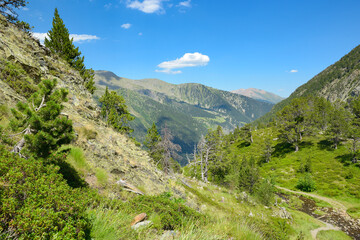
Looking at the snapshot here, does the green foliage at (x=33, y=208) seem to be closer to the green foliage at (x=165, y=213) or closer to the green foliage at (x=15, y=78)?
the green foliage at (x=165, y=213)

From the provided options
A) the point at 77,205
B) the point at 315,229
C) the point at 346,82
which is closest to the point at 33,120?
the point at 77,205

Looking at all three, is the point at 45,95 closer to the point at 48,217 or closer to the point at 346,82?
the point at 48,217

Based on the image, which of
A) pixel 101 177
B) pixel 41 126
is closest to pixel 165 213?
pixel 101 177

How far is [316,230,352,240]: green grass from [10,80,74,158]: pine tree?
123 feet

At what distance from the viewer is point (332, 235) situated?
29344mm

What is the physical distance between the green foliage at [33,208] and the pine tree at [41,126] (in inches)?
68.9

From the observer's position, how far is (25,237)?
2.74 meters

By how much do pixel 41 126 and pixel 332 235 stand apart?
4233 cm

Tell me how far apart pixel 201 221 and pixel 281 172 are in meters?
73.6

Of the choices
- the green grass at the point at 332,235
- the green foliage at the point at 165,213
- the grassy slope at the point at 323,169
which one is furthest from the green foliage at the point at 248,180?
the green foliage at the point at 165,213

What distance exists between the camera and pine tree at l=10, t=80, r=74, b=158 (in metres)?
6.12

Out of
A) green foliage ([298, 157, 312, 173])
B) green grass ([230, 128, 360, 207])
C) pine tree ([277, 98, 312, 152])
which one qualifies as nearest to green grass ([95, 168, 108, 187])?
green grass ([230, 128, 360, 207])

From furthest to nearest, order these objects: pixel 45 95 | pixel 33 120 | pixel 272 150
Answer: pixel 272 150, pixel 45 95, pixel 33 120

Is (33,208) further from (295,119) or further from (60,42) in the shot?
(295,119)
